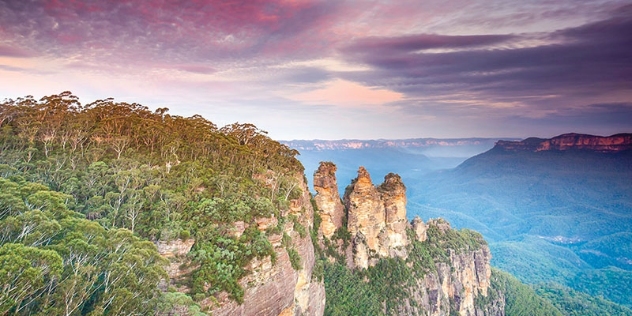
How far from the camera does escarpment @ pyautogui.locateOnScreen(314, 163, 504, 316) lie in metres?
60.6

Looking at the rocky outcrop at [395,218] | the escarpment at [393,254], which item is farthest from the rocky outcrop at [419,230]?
the rocky outcrop at [395,218]

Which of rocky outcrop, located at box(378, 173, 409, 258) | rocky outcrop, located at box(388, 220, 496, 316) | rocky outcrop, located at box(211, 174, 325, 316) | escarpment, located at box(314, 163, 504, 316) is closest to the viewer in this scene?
rocky outcrop, located at box(211, 174, 325, 316)

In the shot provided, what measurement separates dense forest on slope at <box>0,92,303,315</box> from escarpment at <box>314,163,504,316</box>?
14.9 metres

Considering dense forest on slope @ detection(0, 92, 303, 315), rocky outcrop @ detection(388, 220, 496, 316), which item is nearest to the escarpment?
rocky outcrop @ detection(388, 220, 496, 316)

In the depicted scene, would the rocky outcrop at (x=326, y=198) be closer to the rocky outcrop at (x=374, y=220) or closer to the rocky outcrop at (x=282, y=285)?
the rocky outcrop at (x=374, y=220)

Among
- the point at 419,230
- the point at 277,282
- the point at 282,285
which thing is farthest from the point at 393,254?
the point at 277,282

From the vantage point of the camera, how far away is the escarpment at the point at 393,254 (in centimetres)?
6056

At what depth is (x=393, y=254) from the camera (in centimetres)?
6631

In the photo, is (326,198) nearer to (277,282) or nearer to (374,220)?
(374,220)

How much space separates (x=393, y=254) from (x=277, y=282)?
131 ft

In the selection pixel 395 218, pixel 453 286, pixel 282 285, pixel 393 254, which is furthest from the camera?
pixel 453 286

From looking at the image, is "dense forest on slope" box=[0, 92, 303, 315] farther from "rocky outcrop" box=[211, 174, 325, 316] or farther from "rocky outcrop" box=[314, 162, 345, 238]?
"rocky outcrop" box=[314, 162, 345, 238]

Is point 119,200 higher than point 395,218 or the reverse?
higher

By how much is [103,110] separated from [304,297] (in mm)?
40043
